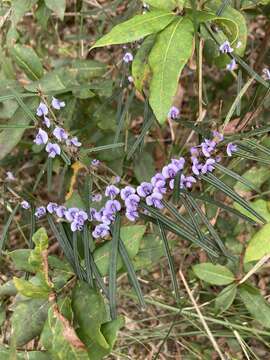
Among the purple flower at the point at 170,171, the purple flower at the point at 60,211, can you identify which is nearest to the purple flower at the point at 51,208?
the purple flower at the point at 60,211

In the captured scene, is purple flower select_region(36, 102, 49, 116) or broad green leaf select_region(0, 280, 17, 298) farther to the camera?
broad green leaf select_region(0, 280, 17, 298)

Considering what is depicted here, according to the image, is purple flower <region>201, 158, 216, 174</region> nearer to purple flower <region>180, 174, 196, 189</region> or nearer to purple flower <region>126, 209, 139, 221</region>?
purple flower <region>180, 174, 196, 189</region>

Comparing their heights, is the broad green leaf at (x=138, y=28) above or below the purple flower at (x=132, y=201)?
above

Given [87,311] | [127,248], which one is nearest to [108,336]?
[87,311]

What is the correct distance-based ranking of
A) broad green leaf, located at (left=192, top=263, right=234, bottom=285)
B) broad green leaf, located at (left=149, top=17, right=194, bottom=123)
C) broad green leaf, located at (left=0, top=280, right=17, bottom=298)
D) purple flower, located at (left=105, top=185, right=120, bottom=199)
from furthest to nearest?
broad green leaf, located at (left=192, top=263, right=234, bottom=285) < broad green leaf, located at (left=0, top=280, right=17, bottom=298) < purple flower, located at (left=105, top=185, right=120, bottom=199) < broad green leaf, located at (left=149, top=17, right=194, bottom=123)

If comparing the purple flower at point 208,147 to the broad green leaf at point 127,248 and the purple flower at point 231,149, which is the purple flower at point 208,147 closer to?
the purple flower at point 231,149

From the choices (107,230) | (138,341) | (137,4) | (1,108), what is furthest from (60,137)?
(138,341)

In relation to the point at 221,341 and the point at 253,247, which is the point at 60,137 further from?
the point at 221,341

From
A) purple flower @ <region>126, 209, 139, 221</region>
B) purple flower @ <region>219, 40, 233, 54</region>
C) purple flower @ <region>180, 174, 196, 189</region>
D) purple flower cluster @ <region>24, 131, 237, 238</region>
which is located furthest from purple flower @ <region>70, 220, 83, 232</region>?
purple flower @ <region>219, 40, 233, 54</region>
